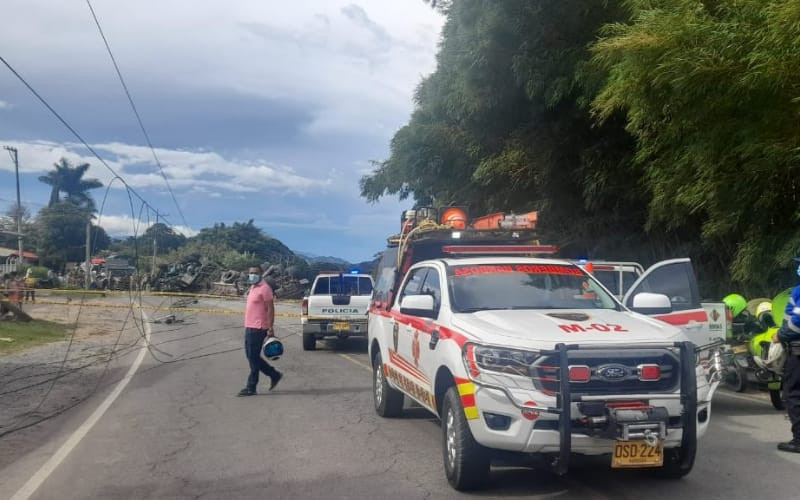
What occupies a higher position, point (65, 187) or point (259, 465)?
point (65, 187)

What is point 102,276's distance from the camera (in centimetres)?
5303

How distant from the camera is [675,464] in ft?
19.3

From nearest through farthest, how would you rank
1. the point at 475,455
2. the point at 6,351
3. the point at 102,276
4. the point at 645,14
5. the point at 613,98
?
the point at 475,455
the point at 645,14
the point at 613,98
the point at 6,351
the point at 102,276

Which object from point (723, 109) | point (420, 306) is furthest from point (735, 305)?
point (420, 306)

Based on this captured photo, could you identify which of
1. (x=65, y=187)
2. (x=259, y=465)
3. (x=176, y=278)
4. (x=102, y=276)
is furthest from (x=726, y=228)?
(x=65, y=187)

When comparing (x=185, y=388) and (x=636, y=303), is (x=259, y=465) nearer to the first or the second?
(x=636, y=303)

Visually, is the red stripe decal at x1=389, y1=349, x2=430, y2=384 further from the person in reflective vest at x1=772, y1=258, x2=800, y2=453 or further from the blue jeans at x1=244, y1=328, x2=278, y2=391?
the person in reflective vest at x1=772, y1=258, x2=800, y2=453

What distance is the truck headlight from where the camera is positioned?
5.45m

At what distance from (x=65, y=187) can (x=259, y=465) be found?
8603 centimetres

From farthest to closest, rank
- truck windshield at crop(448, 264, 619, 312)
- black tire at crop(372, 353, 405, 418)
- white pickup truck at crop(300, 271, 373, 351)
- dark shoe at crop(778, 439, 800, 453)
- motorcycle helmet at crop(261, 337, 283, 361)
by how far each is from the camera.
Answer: white pickup truck at crop(300, 271, 373, 351) < motorcycle helmet at crop(261, 337, 283, 361) < black tire at crop(372, 353, 405, 418) < dark shoe at crop(778, 439, 800, 453) < truck windshield at crop(448, 264, 619, 312)

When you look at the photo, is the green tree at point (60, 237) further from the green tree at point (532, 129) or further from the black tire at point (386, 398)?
the black tire at point (386, 398)

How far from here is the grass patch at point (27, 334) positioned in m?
18.3

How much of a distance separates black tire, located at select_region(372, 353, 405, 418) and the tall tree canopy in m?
5.09

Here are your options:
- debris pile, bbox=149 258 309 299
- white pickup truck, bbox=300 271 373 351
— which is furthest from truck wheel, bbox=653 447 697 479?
debris pile, bbox=149 258 309 299
